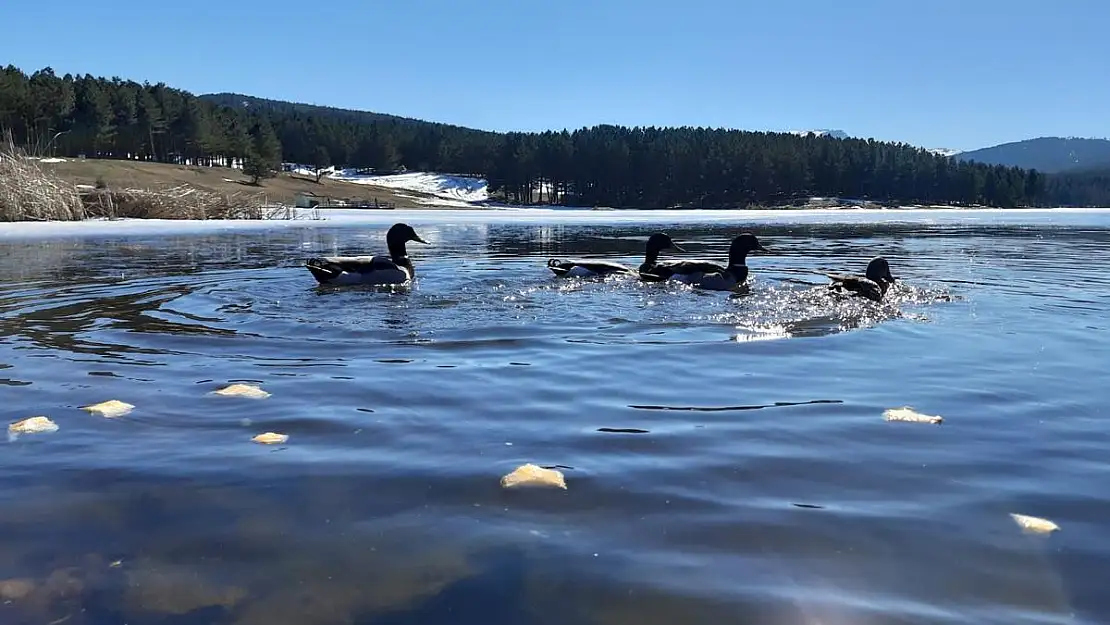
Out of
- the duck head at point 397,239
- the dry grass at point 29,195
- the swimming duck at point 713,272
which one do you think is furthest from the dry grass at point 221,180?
the swimming duck at point 713,272

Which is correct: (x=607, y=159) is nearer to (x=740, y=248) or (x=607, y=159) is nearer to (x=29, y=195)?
(x=29, y=195)

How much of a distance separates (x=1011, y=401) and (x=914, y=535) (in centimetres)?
298

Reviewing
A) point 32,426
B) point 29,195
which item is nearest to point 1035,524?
point 32,426

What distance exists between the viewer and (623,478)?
420 cm

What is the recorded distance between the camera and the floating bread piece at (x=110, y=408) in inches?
211

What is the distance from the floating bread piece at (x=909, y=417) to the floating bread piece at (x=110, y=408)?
16.8 feet

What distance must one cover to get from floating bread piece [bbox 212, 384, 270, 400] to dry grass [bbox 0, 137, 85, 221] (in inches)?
1181

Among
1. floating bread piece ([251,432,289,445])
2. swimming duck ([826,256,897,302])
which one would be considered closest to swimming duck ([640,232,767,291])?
swimming duck ([826,256,897,302])

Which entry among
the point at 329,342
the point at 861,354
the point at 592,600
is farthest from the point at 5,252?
the point at 592,600

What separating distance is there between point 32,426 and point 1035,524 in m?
5.58

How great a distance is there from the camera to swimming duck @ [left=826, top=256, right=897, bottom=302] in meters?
11.4

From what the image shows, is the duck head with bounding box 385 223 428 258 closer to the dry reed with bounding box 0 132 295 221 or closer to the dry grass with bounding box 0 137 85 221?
the dry grass with bounding box 0 137 85 221

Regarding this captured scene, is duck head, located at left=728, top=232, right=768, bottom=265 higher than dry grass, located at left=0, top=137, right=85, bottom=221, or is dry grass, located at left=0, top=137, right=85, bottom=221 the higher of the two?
dry grass, located at left=0, top=137, right=85, bottom=221

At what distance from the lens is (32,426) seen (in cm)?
502
